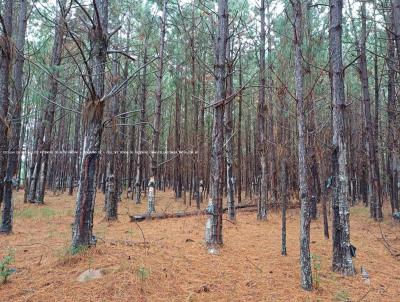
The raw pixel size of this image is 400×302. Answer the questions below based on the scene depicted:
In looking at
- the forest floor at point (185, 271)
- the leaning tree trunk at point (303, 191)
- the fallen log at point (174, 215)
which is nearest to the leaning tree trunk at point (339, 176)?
the forest floor at point (185, 271)

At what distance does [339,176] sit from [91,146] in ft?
14.0

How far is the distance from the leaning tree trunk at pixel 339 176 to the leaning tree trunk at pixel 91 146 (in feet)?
13.4

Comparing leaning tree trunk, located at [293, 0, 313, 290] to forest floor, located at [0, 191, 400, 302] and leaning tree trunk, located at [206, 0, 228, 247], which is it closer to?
forest floor, located at [0, 191, 400, 302]

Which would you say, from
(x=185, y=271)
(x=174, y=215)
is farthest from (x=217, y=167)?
(x=174, y=215)

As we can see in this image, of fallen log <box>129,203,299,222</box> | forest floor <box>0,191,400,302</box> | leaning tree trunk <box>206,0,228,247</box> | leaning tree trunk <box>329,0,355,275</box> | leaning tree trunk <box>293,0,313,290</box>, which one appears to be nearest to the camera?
forest floor <box>0,191,400,302</box>

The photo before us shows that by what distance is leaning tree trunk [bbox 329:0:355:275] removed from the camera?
4883 mm

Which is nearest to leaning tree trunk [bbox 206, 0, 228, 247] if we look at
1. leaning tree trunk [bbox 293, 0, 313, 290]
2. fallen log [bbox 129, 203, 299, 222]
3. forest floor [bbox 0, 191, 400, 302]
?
forest floor [bbox 0, 191, 400, 302]

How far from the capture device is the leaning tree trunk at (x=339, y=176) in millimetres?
4883

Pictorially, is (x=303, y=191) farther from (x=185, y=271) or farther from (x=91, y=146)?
(x=91, y=146)

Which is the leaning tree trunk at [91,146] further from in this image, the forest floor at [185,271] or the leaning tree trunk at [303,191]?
the leaning tree trunk at [303,191]

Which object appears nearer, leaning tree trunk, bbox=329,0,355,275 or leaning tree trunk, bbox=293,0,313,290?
leaning tree trunk, bbox=293,0,313,290

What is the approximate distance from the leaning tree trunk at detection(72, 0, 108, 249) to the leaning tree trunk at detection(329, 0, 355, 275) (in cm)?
408

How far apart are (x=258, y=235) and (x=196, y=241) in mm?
2031

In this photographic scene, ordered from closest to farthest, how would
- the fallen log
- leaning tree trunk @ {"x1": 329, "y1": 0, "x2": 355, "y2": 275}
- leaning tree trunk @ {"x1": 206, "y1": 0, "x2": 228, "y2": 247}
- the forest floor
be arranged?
1. the forest floor
2. leaning tree trunk @ {"x1": 329, "y1": 0, "x2": 355, "y2": 275}
3. leaning tree trunk @ {"x1": 206, "y1": 0, "x2": 228, "y2": 247}
4. the fallen log
